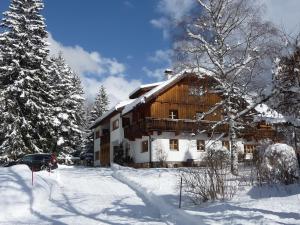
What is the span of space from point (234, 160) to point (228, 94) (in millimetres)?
4255

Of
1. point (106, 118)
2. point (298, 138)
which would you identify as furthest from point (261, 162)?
point (106, 118)

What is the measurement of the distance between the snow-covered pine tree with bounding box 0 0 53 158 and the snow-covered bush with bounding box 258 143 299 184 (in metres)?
27.8

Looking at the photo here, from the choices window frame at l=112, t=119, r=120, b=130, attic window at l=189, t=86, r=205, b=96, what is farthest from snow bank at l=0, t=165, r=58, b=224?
window frame at l=112, t=119, r=120, b=130

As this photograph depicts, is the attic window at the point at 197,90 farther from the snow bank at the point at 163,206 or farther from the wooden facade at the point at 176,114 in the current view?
the wooden facade at the point at 176,114

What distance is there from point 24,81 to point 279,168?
101ft

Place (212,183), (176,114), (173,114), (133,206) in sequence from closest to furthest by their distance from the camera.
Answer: (212,183) → (133,206) → (173,114) → (176,114)

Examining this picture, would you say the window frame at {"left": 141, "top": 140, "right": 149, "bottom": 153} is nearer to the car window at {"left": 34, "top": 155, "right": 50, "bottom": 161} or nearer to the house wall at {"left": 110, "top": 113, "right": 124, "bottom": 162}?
the house wall at {"left": 110, "top": 113, "right": 124, "bottom": 162}

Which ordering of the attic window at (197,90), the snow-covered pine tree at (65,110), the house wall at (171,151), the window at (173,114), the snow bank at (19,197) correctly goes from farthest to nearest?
the snow-covered pine tree at (65,110) < the window at (173,114) < the house wall at (171,151) < the attic window at (197,90) < the snow bank at (19,197)

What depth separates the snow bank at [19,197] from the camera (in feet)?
44.8

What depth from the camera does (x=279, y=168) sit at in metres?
15.2

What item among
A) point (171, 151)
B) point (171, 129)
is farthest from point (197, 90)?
point (171, 151)

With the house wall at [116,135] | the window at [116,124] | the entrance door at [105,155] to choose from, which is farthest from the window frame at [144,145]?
the entrance door at [105,155]

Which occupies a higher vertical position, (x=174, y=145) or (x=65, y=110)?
(x=65, y=110)

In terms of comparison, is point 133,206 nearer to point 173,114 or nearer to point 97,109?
point 173,114
